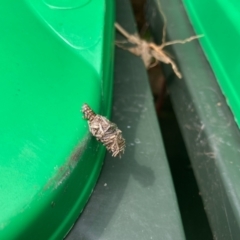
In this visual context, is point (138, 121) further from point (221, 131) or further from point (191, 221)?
point (191, 221)

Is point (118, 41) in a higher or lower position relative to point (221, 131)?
higher

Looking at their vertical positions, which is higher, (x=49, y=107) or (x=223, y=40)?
(x=49, y=107)

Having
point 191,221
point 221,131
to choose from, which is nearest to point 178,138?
point 191,221

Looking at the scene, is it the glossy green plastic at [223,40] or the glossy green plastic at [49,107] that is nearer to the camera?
the glossy green plastic at [49,107]

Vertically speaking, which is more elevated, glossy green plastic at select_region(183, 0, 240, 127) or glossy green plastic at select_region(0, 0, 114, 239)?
glossy green plastic at select_region(0, 0, 114, 239)

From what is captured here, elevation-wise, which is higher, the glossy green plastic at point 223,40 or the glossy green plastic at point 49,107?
the glossy green plastic at point 49,107
